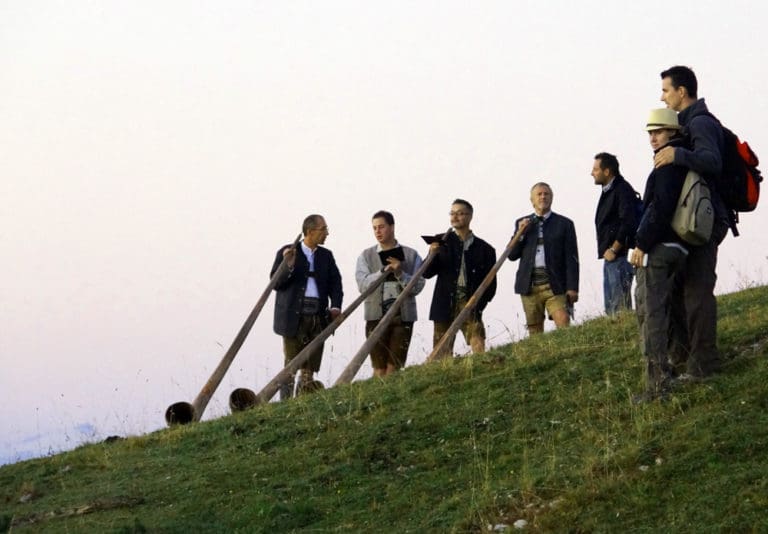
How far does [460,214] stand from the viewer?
15125 mm

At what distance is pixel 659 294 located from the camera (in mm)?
9969

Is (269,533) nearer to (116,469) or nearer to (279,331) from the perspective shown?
(116,469)

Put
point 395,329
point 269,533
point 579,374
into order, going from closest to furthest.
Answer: point 269,533, point 579,374, point 395,329

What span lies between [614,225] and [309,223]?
3.39 m

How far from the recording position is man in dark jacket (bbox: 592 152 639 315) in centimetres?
1405

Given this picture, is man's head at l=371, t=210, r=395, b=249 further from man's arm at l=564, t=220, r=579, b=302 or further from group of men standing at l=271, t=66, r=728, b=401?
man's arm at l=564, t=220, r=579, b=302

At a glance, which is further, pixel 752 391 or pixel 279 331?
pixel 279 331

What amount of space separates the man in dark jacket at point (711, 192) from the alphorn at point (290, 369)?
5.44 meters

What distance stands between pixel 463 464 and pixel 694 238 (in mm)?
2319

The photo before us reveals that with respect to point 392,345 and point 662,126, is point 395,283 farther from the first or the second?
point 662,126

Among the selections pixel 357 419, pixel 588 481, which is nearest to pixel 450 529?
pixel 588 481

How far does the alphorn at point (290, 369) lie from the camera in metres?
14.6

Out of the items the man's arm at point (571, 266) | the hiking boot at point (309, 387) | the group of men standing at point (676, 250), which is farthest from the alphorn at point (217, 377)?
the group of men standing at point (676, 250)

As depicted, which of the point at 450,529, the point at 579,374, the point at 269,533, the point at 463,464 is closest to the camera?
the point at 450,529
